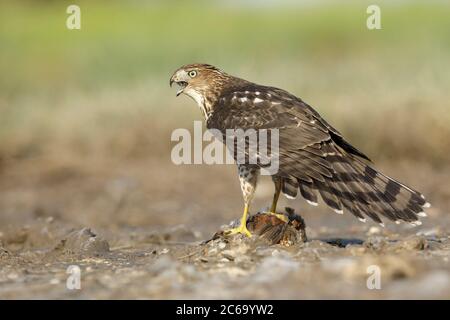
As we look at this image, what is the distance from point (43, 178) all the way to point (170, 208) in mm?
2448

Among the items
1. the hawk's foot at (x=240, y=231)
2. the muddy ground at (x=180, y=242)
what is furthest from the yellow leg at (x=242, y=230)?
the muddy ground at (x=180, y=242)

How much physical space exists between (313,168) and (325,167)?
0.10 m

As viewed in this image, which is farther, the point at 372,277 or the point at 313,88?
the point at 313,88

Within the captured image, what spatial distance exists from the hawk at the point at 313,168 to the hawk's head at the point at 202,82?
52 centimetres


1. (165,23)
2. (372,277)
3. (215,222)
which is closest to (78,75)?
(165,23)

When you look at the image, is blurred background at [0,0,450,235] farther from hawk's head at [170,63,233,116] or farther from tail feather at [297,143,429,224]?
tail feather at [297,143,429,224]

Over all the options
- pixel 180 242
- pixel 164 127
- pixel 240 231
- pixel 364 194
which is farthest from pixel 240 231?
pixel 164 127

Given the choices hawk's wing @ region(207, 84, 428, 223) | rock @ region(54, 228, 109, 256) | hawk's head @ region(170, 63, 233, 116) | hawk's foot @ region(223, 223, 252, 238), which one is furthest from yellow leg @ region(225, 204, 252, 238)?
hawk's head @ region(170, 63, 233, 116)

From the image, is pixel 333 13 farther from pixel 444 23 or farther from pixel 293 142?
pixel 293 142

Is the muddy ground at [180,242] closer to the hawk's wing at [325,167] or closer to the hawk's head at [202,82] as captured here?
the hawk's wing at [325,167]

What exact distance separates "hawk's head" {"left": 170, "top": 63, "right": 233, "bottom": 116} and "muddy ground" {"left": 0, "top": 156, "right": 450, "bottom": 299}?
1308mm

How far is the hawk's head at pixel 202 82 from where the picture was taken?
773cm

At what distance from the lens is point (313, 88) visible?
13500 millimetres

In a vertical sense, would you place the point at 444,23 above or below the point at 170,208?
above
